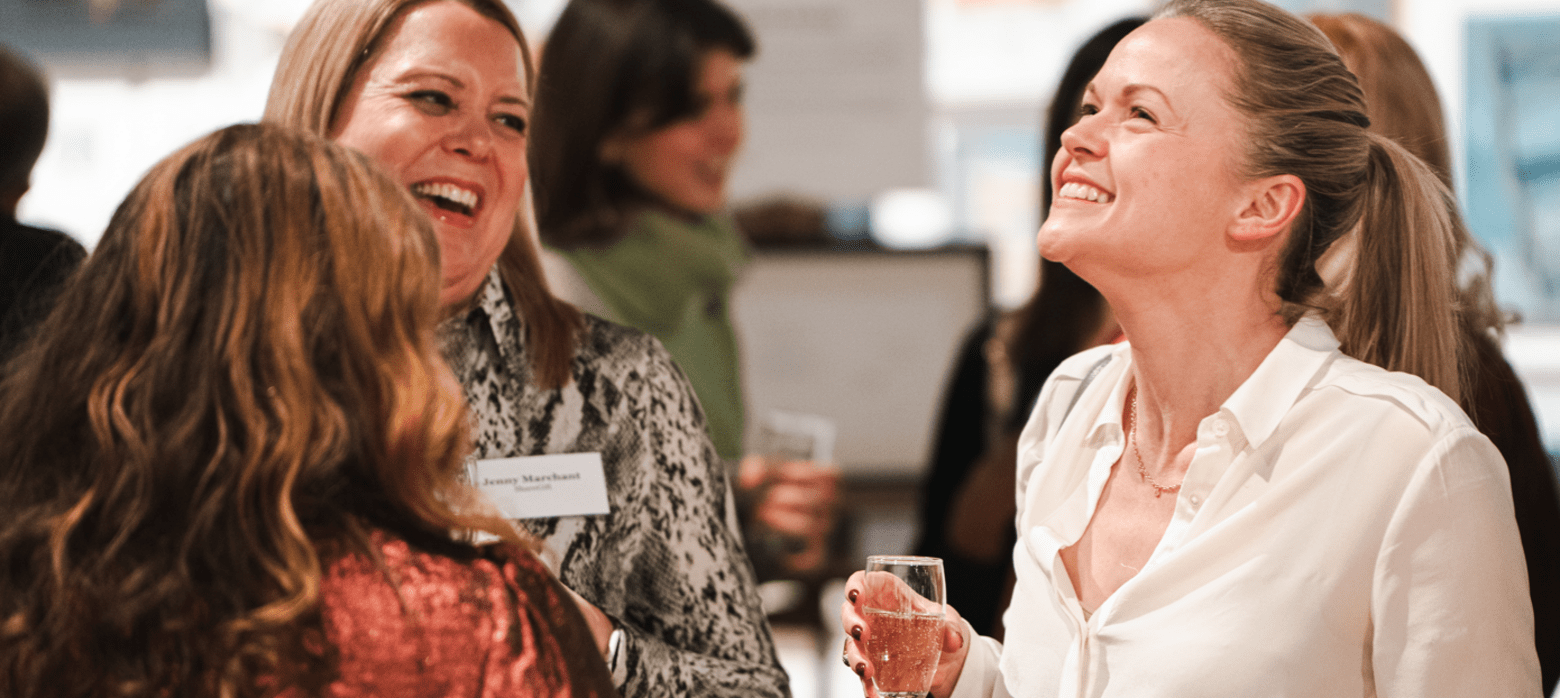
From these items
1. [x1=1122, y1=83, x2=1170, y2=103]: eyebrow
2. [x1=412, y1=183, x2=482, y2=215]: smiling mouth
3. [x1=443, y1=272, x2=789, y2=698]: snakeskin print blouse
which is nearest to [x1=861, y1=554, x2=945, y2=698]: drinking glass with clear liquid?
[x1=443, y1=272, x2=789, y2=698]: snakeskin print blouse

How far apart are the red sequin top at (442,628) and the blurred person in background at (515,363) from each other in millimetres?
476

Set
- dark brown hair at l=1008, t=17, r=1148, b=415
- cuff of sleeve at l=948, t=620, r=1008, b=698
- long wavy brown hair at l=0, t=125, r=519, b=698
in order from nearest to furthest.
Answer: long wavy brown hair at l=0, t=125, r=519, b=698 → cuff of sleeve at l=948, t=620, r=1008, b=698 → dark brown hair at l=1008, t=17, r=1148, b=415

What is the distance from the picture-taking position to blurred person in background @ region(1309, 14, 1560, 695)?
70.0 inches

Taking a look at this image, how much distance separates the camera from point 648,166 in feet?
8.00

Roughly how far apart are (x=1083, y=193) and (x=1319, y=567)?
0.48m

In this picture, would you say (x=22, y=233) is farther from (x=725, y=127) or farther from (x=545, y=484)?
(x=725, y=127)

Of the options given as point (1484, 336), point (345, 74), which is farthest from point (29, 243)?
point (1484, 336)

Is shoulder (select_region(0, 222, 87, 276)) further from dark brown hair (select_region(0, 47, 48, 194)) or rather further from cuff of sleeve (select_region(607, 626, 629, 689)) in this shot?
cuff of sleeve (select_region(607, 626, 629, 689))

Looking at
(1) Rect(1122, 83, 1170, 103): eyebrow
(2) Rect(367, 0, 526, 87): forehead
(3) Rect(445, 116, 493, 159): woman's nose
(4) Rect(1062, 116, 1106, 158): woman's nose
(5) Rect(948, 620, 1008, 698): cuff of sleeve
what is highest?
(2) Rect(367, 0, 526, 87): forehead

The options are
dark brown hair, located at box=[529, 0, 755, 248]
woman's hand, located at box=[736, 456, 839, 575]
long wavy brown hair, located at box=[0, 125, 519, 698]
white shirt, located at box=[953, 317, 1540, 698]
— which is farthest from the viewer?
woman's hand, located at box=[736, 456, 839, 575]

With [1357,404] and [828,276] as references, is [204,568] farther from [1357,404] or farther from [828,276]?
[828,276]

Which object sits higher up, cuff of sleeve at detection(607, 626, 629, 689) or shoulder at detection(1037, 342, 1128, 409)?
shoulder at detection(1037, 342, 1128, 409)

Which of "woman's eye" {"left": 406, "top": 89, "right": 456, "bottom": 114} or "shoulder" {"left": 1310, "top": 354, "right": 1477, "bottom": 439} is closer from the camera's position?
"shoulder" {"left": 1310, "top": 354, "right": 1477, "bottom": 439}

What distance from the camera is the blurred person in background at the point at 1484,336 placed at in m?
1.78
